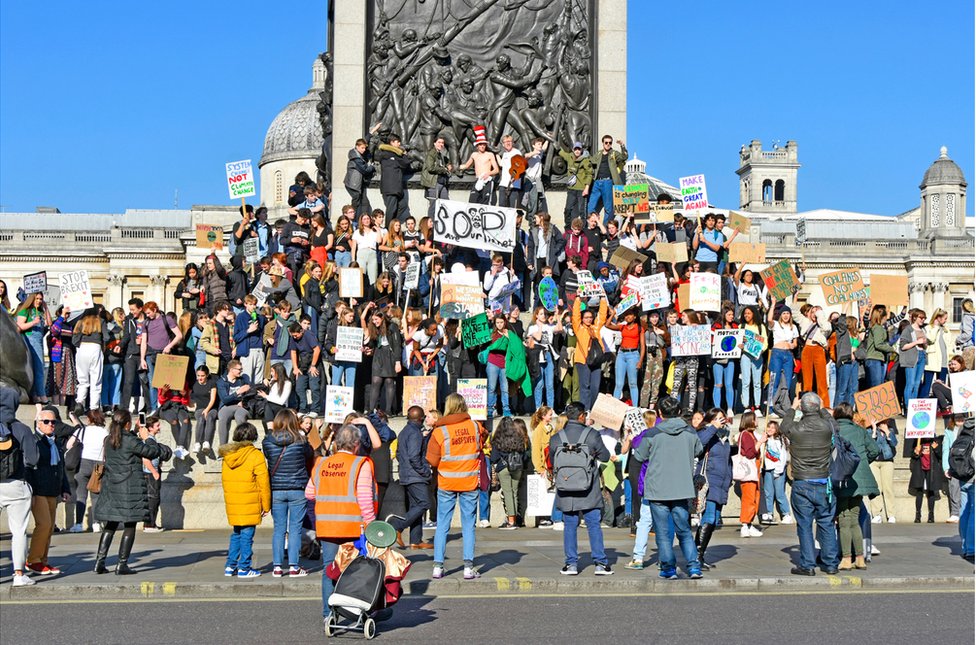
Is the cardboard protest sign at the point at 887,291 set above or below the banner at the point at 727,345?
above

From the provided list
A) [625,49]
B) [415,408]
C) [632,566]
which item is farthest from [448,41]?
[632,566]

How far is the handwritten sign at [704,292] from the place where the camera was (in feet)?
69.3

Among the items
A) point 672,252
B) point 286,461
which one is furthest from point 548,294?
point 286,461

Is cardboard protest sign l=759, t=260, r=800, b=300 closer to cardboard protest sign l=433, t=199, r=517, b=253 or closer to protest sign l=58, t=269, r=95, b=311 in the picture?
cardboard protest sign l=433, t=199, r=517, b=253

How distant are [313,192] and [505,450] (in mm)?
7122

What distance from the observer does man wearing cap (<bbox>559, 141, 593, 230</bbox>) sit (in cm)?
2370

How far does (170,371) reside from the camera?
1972cm

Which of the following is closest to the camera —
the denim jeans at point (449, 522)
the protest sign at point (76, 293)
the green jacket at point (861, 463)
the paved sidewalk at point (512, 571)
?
the paved sidewalk at point (512, 571)

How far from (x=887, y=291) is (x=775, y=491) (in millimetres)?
4620

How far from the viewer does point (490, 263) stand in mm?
23000

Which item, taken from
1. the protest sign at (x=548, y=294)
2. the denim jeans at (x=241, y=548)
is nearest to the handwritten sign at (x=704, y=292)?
the protest sign at (x=548, y=294)

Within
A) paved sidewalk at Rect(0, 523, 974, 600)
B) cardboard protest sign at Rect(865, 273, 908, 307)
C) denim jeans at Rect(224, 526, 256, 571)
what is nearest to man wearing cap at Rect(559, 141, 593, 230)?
cardboard protest sign at Rect(865, 273, 908, 307)

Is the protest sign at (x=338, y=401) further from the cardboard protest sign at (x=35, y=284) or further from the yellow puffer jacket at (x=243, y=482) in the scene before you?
the cardboard protest sign at (x=35, y=284)

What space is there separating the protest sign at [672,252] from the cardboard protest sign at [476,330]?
388cm
